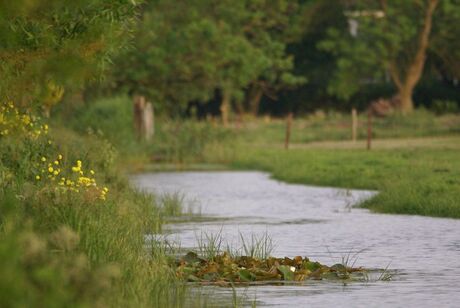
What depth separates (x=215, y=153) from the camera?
144 feet

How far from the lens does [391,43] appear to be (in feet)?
225

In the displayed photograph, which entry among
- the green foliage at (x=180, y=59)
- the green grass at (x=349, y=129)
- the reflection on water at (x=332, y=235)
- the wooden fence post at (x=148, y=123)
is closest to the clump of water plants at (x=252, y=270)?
the reflection on water at (x=332, y=235)

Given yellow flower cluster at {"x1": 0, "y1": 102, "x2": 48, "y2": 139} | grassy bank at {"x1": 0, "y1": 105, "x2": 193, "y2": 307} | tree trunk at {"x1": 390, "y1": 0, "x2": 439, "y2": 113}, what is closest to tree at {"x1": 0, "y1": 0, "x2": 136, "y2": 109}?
yellow flower cluster at {"x1": 0, "y1": 102, "x2": 48, "y2": 139}

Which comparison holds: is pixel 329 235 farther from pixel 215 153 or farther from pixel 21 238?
pixel 215 153

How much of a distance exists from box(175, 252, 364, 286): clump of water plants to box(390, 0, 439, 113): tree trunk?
51.0 m

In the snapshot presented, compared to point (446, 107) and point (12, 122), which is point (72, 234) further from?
point (446, 107)

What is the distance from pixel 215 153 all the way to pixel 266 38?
75.8ft

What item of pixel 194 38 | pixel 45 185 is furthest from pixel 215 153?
pixel 45 185

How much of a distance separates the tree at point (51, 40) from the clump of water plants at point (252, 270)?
2.47 m

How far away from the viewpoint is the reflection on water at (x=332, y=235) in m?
14.9

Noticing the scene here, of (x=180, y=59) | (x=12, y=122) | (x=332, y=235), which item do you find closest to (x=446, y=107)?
(x=180, y=59)

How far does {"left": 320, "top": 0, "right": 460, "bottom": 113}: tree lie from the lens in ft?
223

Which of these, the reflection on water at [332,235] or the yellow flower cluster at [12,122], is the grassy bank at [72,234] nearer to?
the yellow flower cluster at [12,122]

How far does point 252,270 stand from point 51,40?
3408 millimetres
